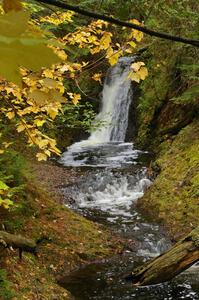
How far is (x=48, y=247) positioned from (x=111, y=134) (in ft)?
46.8

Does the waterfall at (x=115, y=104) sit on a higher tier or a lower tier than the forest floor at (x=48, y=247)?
higher

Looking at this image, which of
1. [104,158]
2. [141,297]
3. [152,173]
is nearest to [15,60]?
[141,297]

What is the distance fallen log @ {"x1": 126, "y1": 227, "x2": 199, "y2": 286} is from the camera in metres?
6.91

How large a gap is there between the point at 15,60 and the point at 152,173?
46.3 feet

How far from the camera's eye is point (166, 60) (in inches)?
739

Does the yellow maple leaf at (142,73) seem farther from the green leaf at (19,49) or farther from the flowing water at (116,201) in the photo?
the green leaf at (19,49)

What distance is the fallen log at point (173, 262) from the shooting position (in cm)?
691

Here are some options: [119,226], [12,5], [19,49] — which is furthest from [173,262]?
[19,49]

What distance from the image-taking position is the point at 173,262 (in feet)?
22.7

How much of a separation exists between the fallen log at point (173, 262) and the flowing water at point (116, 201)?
156mm

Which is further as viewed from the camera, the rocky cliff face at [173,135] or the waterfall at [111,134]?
the waterfall at [111,134]

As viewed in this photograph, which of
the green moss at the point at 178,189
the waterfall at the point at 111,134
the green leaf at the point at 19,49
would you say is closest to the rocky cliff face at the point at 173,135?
the green moss at the point at 178,189

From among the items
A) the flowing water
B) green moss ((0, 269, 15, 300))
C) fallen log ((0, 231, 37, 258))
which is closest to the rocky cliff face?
the flowing water

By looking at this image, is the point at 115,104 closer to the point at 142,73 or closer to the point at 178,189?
the point at 178,189
